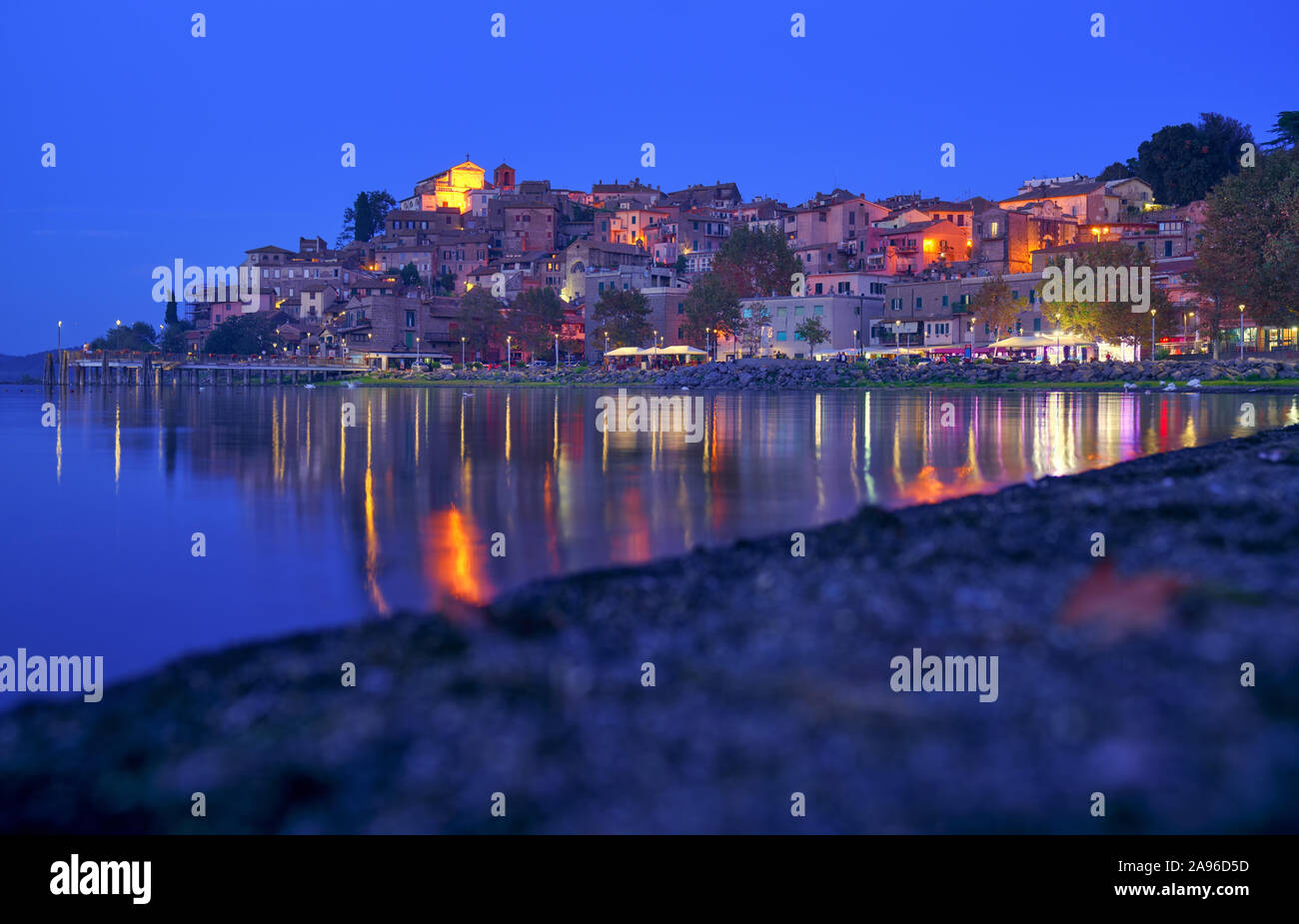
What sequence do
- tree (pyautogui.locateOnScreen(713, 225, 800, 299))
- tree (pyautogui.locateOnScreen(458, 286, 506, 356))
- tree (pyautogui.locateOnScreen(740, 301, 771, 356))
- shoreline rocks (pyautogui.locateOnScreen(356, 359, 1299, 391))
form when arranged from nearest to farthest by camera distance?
1. shoreline rocks (pyautogui.locateOnScreen(356, 359, 1299, 391))
2. tree (pyautogui.locateOnScreen(740, 301, 771, 356))
3. tree (pyautogui.locateOnScreen(713, 225, 800, 299))
4. tree (pyautogui.locateOnScreen(458, 286, 506, 356))

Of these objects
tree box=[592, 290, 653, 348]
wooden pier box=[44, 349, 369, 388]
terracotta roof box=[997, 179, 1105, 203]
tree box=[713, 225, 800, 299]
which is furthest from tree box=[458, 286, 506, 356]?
terracotta roof box=[997, 179, 1105, 203]

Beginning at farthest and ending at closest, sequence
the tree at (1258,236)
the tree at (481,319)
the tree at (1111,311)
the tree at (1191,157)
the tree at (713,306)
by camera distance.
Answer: the tree at (481,319) → the tree at (1191,157) → the tree at (713,306) → the tree at (1111,311) → the tree at (1258,236)

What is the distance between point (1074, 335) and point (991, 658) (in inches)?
2816

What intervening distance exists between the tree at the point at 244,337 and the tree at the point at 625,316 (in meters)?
57.3

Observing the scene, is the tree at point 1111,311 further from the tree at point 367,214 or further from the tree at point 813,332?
the tree at point 367,214

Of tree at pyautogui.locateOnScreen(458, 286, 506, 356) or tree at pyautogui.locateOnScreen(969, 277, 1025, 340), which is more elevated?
tree at pyautogui.locateOnScreen(458, 286, 506, 356)

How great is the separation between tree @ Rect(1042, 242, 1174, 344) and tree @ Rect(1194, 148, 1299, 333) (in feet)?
42.6

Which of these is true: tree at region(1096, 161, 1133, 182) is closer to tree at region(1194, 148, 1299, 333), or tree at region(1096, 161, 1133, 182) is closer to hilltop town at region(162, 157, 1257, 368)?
hilltop town at region(162, 157, 1257, 368)

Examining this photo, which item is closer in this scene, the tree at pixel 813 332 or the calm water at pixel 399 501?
the calm water at pixel 399 501

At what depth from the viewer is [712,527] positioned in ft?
38.8

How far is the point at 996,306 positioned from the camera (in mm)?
76875

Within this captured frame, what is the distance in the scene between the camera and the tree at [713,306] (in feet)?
315

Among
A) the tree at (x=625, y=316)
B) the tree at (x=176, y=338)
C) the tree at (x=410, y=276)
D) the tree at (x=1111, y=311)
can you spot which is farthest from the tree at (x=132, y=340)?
the tree at (x=1111, y=311)

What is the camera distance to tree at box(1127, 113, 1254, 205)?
4281 inches
